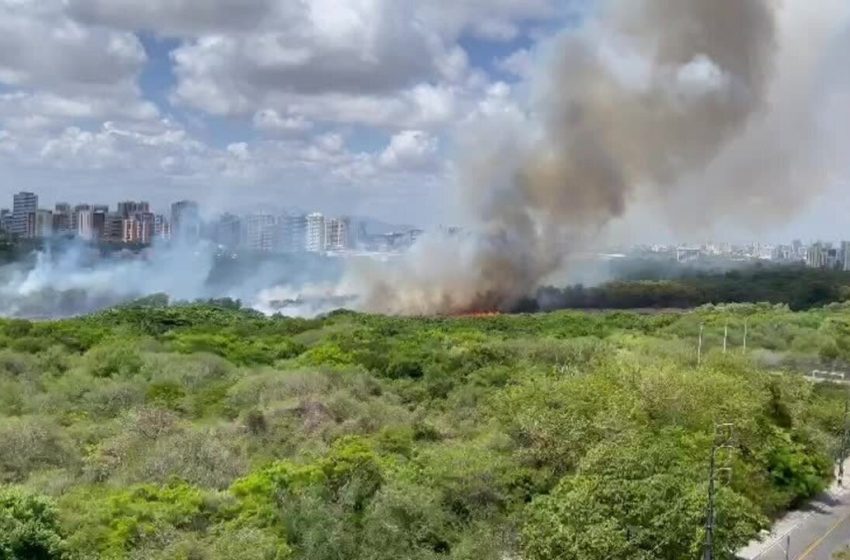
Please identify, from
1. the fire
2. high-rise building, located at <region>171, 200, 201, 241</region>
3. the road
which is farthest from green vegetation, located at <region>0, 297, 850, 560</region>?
high-rise building, located at <region>171, 200, 201, 241</region>

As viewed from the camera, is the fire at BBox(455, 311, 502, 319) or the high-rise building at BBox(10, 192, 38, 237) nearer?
the fire at BBox(455, 311, 502, 319)

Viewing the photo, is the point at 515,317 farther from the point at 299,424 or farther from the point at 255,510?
the point at 255,510

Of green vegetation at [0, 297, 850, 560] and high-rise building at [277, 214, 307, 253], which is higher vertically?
high-rise building at [277, 214, 307, 253]

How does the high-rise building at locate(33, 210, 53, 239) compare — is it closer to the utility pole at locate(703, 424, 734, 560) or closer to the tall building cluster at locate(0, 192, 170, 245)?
the tall building cluster at locate(0, 192, 170, 245)

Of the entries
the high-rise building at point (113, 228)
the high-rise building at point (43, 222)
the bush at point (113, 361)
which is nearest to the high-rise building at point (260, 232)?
the high-rise building at point (113, 228)

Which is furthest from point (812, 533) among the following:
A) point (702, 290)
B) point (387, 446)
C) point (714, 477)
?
point (702, 290)

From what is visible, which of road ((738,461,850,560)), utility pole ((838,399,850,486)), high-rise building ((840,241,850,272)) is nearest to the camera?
road ((738,461,850,560))

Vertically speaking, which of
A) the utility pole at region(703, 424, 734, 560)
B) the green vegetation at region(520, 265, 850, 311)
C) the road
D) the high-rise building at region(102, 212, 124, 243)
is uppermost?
the high-rise building at region(102, 212, 124, 243)
